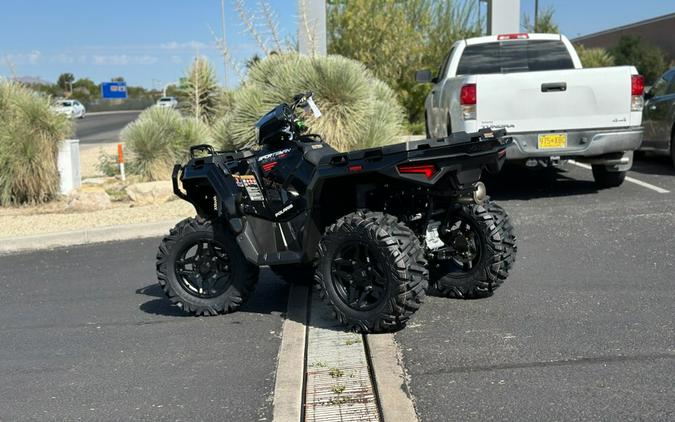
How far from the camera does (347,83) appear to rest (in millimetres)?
12625

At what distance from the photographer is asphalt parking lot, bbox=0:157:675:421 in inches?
163

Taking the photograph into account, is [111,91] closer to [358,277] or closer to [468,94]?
[468,94]

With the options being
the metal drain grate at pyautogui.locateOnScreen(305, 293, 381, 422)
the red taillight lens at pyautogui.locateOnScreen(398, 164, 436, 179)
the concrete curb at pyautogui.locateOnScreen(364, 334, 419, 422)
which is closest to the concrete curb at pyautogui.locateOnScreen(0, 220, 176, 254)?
the metal drain grate at pyautogui.locateOnScreen(305, 293, 381, 422)

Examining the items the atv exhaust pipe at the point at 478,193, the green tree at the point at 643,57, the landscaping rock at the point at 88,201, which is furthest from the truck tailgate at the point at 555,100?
the green tree at the point at 643,57

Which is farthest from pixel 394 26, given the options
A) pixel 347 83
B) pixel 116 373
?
pixel 116 373

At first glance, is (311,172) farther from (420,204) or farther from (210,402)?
(210,402)

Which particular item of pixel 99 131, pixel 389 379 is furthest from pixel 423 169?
pixel 99 131

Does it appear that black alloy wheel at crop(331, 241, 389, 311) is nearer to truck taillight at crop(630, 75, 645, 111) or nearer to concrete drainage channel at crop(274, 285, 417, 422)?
concrete drainage channel at crop(274, 285, 417, 422)

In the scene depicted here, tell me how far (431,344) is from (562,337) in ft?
2.64

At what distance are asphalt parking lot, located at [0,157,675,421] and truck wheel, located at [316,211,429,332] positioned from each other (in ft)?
0.85

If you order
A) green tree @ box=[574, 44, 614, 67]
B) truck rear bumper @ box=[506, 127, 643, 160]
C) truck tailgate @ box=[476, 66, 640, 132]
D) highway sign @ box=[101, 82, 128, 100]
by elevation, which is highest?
highway sign @ box=[101, 82, 128, 100]

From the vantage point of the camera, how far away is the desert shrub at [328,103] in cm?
1255

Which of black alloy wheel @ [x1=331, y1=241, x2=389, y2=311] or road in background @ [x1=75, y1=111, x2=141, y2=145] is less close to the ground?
road in background @ [x1=75, y1=111, x2=141, y2=145]

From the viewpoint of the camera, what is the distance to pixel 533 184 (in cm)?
1140
